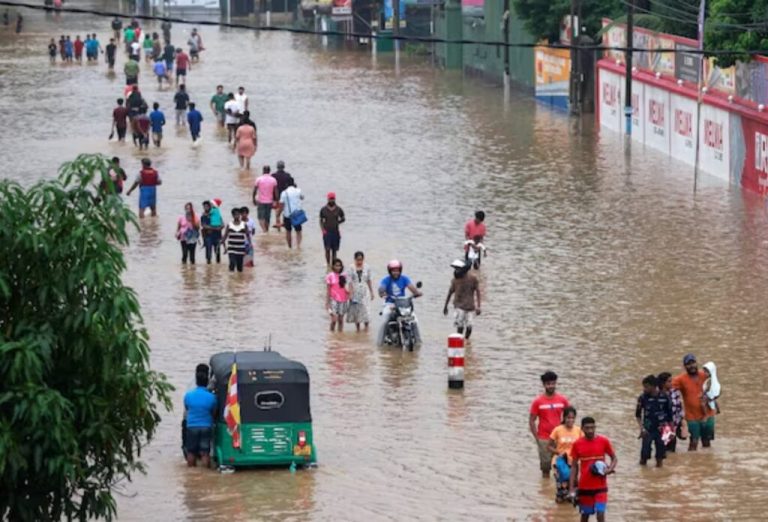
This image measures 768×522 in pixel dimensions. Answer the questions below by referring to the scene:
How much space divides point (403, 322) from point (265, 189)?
1010 cm

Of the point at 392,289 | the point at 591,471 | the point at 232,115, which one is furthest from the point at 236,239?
the point at 232,115

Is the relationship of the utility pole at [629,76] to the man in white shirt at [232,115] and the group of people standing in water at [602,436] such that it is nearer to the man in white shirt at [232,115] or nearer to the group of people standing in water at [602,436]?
the man in white shirt at [232,115]

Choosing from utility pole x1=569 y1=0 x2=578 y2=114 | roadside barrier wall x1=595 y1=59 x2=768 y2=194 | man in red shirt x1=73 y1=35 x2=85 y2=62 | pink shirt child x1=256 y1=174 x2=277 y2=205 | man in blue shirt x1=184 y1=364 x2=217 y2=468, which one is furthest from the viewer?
man in red shirt x1=73 y1=35 x2=85 y2=62

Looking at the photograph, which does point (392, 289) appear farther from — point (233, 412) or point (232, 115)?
point (232, 115)

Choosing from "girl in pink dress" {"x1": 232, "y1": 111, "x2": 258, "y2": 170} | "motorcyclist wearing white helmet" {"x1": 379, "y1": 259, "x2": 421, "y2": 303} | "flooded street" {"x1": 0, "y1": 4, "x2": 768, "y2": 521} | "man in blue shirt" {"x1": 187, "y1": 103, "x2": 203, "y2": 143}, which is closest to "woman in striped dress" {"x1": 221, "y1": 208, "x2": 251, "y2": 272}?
"flooded street" {"x1": 0, "y1": 4, "x2": 768, "y2": 521}

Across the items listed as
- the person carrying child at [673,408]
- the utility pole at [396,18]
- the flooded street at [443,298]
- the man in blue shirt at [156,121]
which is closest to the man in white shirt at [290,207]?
the flooded street at [443,298]

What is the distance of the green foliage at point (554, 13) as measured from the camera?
2496 inches

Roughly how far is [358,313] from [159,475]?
8.12 metres

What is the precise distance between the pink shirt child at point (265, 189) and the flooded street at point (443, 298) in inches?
28.5

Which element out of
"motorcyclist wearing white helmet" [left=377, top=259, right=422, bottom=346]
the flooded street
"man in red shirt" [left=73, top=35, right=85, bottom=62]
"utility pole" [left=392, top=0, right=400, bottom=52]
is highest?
"utility pole" [left=392, top=0, right=400, bottom=52]

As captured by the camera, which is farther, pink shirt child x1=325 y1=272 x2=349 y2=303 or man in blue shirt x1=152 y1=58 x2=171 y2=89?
man in blue shirt x1=152 y1=58 x2=171 y2=89

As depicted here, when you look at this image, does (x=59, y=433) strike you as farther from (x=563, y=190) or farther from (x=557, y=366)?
(x=563, y=190)

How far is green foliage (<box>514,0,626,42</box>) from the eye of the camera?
6341 centimetres

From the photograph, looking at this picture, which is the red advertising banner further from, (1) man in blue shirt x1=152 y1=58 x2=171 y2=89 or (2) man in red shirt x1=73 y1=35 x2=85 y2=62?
(2) man in red shirt x1=73 y1=35 x2=85 y2=62
